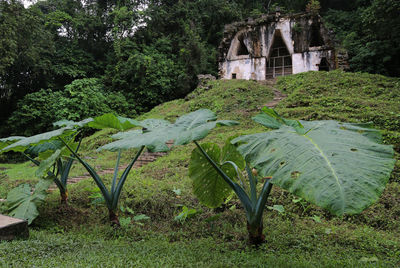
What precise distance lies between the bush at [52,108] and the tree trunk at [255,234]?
11.0 m

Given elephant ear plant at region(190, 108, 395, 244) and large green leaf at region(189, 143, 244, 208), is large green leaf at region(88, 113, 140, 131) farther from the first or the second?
elephant ear plant at region(190, 108, 395, 244)

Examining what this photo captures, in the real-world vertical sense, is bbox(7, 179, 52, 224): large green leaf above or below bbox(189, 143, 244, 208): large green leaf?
below

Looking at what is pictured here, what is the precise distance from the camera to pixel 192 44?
630 inches

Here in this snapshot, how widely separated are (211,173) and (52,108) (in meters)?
11.9

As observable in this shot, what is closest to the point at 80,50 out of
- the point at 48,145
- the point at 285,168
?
the point at 48,145

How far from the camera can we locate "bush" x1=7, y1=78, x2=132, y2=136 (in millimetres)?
11555

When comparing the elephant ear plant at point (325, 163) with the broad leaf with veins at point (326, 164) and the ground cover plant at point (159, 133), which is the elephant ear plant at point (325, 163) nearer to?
the broad leaf with veins at point (326, 164)

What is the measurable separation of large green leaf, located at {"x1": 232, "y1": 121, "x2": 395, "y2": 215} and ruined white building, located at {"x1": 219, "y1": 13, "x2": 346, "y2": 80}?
49.3ft

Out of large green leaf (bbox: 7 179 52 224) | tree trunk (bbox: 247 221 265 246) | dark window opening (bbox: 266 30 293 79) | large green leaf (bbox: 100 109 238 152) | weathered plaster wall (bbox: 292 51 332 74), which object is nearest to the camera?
large green leaf (bbox: 100 109 238 152)

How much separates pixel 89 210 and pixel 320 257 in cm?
258

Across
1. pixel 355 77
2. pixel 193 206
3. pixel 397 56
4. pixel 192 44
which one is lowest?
pixel 193 206

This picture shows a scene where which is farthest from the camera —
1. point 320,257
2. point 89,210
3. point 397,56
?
point 397,56

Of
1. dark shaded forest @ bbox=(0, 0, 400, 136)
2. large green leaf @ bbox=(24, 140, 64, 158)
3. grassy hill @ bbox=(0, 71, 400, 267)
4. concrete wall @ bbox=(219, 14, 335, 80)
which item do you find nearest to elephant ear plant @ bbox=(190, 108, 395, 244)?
grassy hill @ bbox=(0, 71, 400, 267)

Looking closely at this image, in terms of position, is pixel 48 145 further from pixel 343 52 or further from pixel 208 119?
pixel 343 52
